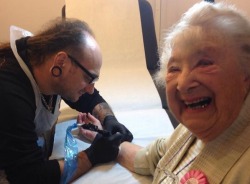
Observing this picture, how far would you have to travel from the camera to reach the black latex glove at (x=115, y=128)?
63.3 inches

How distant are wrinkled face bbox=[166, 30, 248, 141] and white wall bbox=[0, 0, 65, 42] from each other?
2.75 metres

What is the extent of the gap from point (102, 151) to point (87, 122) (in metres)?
0.33

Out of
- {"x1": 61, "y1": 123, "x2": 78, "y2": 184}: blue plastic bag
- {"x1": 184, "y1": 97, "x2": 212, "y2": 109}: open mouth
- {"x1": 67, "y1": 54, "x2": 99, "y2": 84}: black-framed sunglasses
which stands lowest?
{"x1": 61, "y1": 123, "x2": 78, "y2": 184}: blue plastic bag

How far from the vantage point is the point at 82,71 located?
1466 mm

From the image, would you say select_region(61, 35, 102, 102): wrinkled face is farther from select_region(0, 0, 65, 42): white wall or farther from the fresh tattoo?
select_region(0, 0, 65, 42): white wall

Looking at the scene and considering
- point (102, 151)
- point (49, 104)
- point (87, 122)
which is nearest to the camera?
point (102, 151)

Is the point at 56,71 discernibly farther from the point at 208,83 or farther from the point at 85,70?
the point at 208,83

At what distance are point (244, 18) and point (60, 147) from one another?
1.07 metres

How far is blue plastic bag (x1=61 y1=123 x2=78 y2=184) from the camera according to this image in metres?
1.37

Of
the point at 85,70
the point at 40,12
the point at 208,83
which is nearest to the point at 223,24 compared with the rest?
the point at 208,83

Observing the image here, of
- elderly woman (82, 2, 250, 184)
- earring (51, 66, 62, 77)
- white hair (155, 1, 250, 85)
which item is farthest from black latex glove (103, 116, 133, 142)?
white hair (155, 1, 250, 85)

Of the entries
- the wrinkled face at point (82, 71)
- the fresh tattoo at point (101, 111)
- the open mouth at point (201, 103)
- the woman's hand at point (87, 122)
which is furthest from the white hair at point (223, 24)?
the fresh tattoo at point (101, 111)

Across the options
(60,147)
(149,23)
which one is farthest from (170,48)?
(149,23)

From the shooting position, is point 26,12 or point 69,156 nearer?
point 69,156
